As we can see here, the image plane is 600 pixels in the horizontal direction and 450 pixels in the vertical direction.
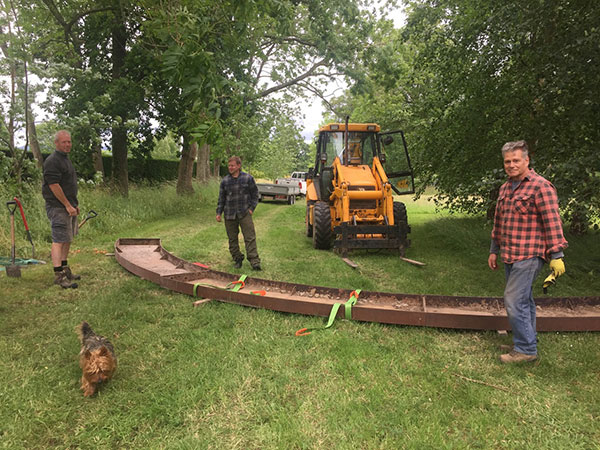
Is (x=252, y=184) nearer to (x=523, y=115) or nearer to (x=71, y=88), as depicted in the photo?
(x=523, y=115)

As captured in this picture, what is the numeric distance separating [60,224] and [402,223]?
5942 millimetres

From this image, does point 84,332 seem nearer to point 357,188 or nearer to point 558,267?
point 558,267

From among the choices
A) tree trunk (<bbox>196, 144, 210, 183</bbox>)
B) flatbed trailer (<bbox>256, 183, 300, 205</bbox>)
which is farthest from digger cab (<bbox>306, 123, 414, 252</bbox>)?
tree trunk (<bbox>196, 144, 210, 183</bbox>)

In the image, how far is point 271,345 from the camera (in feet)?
11.7

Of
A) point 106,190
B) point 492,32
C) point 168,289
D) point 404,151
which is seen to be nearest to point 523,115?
point 492,32

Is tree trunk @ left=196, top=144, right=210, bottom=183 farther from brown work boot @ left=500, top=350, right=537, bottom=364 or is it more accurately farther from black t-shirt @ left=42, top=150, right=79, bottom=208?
brown work boot @ left=500, top=350, right=537, bottom=364

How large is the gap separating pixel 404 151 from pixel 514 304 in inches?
230

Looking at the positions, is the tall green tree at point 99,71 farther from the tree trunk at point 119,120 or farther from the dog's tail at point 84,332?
the dog's tail at point 84,332

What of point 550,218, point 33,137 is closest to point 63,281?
point 550,218

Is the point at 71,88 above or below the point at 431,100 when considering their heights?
above

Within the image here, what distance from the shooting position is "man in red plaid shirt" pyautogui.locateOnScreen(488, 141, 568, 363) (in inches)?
120

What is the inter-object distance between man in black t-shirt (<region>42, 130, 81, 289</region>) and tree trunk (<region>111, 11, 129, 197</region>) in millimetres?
6371

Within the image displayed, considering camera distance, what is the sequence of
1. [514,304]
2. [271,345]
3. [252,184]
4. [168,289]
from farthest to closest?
1. [252,184]
2. [168,289]
3. [271,345]
4. [514,304]

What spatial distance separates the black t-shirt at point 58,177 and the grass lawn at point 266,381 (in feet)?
4.02
